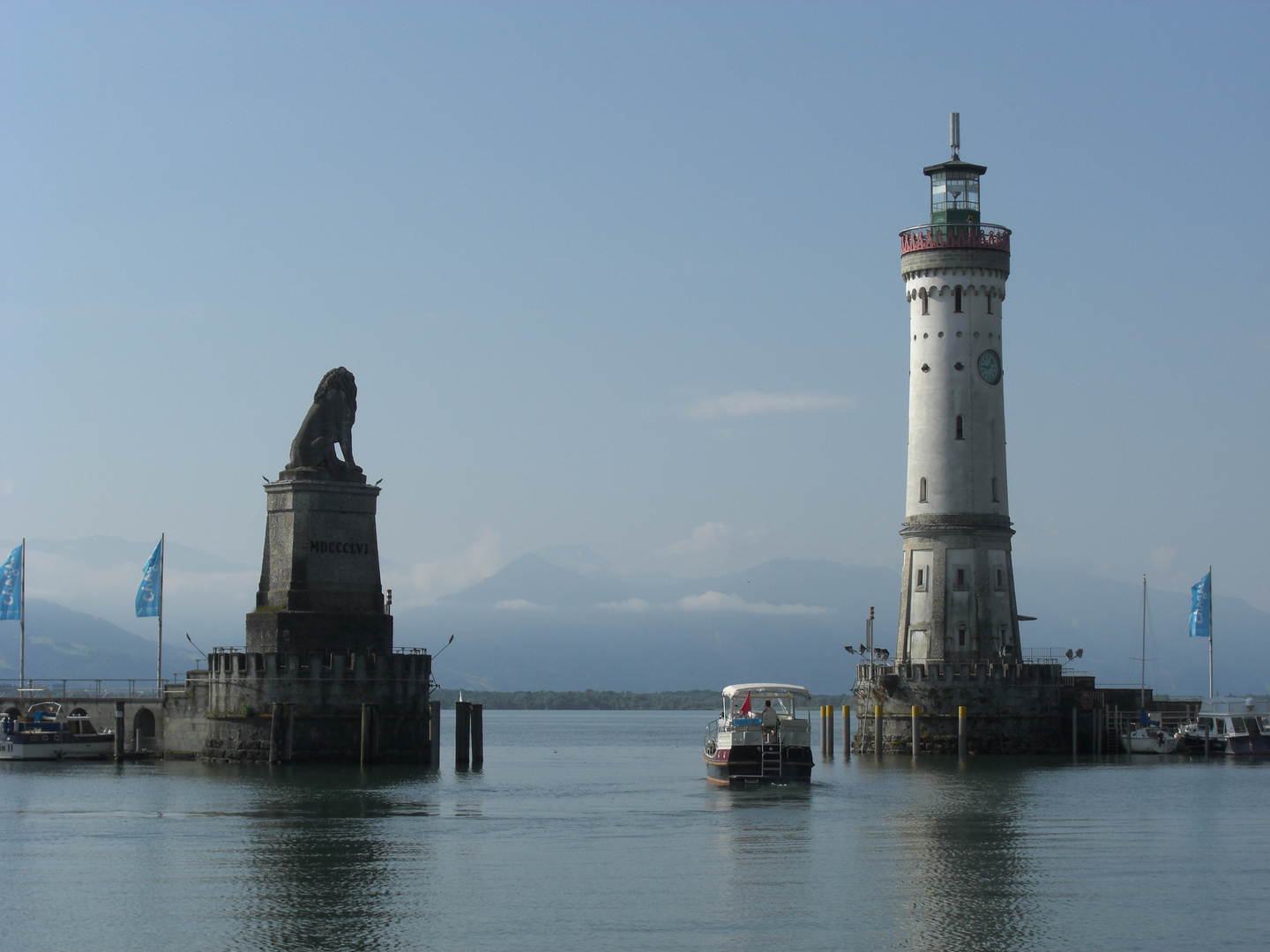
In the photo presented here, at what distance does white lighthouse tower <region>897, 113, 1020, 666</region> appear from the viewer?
300 feet

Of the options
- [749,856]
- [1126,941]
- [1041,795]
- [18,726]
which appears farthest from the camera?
[18,726]

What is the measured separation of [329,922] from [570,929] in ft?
19.0

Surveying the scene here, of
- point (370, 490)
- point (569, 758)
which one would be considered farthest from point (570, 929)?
point (569, 758)

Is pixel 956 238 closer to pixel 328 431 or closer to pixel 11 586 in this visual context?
pixel 328 431

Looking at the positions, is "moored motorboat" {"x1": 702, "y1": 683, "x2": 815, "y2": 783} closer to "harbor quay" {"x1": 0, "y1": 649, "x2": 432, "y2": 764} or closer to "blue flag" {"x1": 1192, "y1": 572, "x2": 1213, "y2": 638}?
"harbor quay" {"x1": 0, "y1": 649, "x2": 432, "y2": 764}

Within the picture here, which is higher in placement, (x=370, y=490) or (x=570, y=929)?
(x=370, y=490)

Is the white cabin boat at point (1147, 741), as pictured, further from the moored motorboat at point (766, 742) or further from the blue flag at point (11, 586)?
the blue flag at point (11, 586)

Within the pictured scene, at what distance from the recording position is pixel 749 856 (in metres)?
51.9

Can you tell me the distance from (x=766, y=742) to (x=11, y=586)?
46.8 meters

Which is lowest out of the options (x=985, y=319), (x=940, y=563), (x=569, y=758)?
(x=569, y=758)

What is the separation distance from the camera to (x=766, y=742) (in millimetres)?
71875

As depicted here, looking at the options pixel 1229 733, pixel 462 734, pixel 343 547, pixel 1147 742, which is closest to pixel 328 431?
pixel 343 547

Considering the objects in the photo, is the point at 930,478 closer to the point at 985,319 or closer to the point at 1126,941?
the point at 985,319

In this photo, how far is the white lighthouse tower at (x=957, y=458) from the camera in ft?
300
